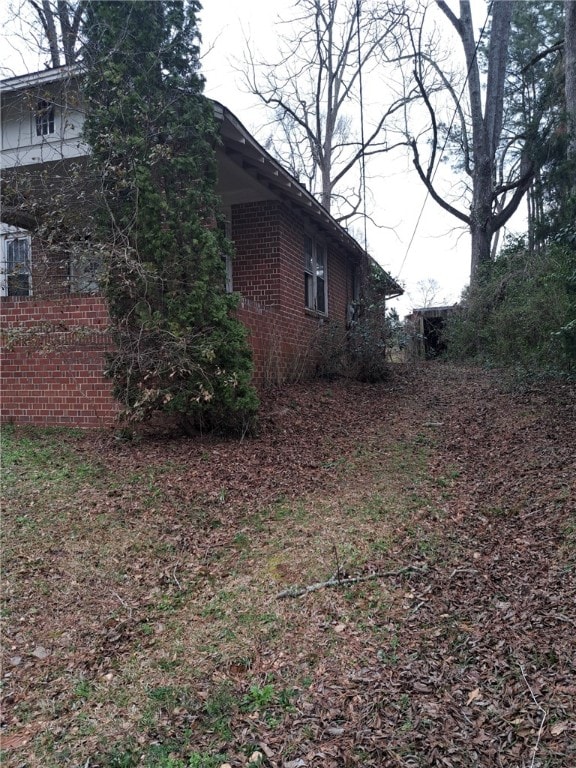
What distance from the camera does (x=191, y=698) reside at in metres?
2.85

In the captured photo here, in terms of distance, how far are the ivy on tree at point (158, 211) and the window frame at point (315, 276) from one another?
513 cm

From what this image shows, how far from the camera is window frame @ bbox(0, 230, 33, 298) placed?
272 inches

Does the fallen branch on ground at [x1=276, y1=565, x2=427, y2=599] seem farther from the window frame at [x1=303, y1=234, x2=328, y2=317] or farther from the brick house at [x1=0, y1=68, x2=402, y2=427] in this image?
the window frame at [x1=303, y1=234, x2=328, y2=317]

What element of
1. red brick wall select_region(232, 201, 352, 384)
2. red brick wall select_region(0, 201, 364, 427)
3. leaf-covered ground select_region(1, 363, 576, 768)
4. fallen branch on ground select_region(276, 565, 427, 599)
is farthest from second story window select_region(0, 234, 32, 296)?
fallen branch on ground select_region(276, 565, 427, 599)

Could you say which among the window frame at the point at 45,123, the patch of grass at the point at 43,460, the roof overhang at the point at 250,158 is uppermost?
the window frame at the point at 45,123

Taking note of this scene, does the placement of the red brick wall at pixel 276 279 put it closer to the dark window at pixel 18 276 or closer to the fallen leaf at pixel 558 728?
the dark window at pixel 18 276

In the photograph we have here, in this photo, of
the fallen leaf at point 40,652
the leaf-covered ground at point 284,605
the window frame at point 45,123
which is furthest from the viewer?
the window frame at point 45,123

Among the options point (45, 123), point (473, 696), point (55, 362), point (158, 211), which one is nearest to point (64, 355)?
point (55, 362)

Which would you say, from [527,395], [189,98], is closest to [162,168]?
[189,98]

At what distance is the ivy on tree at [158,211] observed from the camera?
607 centimetres

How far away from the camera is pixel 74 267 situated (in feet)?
22.5

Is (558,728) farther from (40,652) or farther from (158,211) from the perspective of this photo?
(158,211)

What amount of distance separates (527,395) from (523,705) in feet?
23.3

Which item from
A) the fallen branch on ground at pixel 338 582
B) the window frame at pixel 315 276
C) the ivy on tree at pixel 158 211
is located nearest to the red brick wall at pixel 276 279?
the window frame at pixel 315 276
